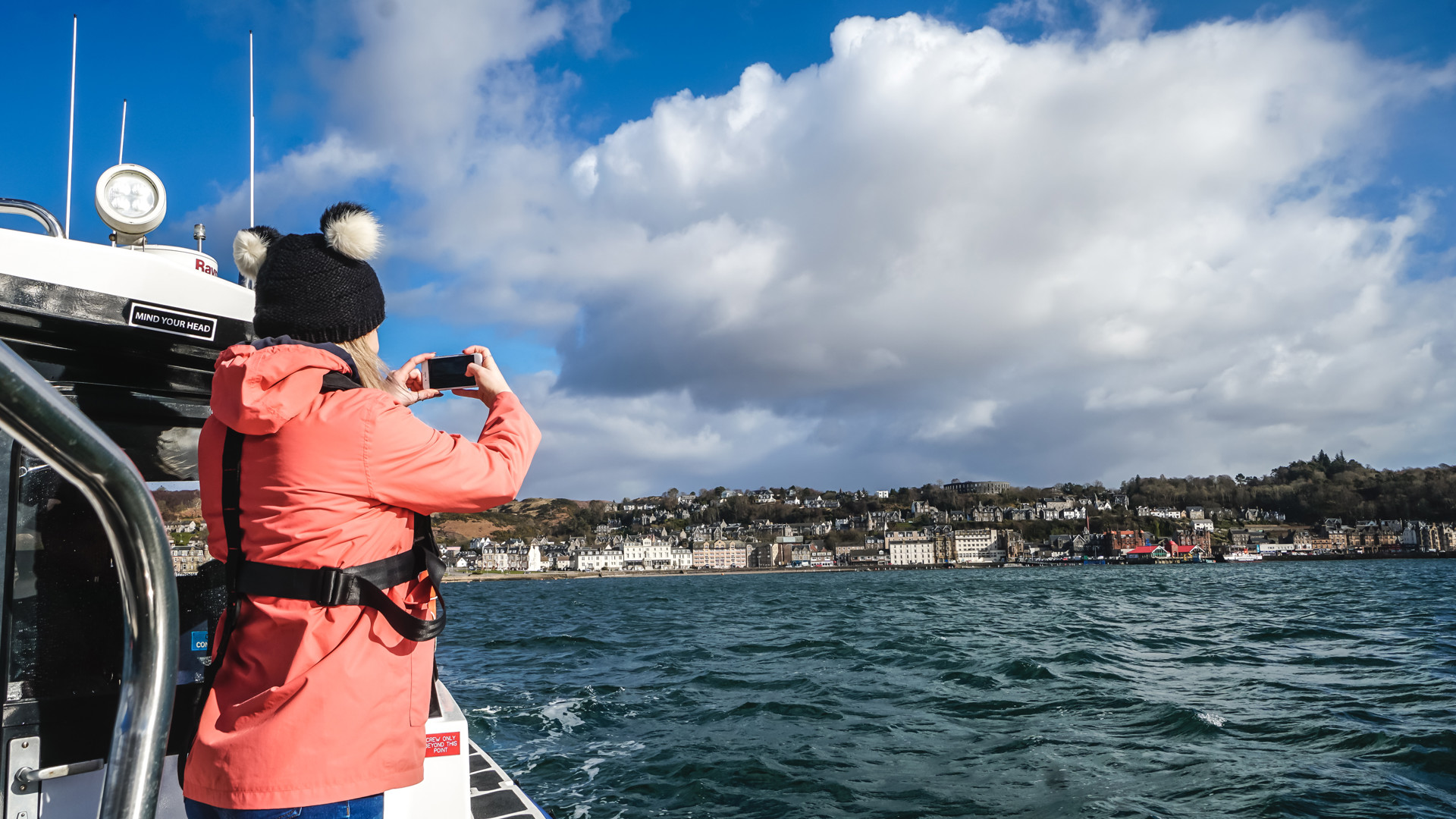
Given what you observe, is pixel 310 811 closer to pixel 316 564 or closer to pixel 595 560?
pixel 316 564

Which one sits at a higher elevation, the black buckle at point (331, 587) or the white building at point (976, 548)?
the black buckle at point (331, 587)

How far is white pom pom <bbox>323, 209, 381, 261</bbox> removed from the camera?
6.48 ft

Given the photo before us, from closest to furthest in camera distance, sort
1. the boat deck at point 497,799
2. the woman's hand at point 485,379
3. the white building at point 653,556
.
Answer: the woman's hand at point 485,379 < the boat deck at point 497,799 < the white building at point 653,556

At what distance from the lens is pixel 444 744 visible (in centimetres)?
352

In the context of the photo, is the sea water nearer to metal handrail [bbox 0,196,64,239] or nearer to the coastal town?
metal handrail [bbox 0,196,64,239]

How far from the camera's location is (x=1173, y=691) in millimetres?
11047

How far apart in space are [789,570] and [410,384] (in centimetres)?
16841

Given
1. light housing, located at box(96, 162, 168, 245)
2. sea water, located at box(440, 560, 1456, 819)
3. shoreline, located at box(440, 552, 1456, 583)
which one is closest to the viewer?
light housing, located at box(96, 162, 168, 245)

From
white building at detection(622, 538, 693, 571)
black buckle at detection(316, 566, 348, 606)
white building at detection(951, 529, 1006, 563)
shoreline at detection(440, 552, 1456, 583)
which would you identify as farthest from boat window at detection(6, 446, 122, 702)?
white building at detection(951, 529, 1006, 563)

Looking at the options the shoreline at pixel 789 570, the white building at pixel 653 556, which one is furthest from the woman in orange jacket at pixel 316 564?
the white building at pixel 653 556

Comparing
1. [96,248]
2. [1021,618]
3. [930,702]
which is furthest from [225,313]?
[1021,618]

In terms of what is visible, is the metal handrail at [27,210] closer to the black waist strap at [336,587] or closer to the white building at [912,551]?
the black waist strap at [336,587]

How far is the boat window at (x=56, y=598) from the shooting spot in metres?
2.67

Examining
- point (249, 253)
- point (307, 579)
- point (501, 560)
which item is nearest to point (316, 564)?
point (307, 579)
